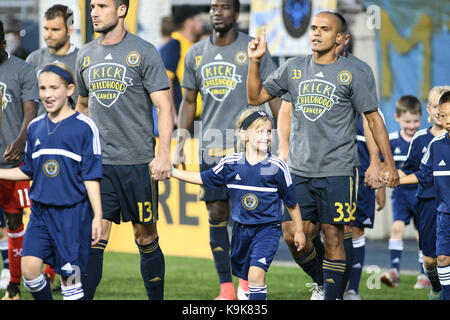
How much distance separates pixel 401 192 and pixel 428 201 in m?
1.63

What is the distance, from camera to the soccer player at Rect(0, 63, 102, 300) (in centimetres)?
612

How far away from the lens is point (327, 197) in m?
7.33

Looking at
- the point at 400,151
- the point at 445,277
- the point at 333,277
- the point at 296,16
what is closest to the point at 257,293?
the point at 333,277

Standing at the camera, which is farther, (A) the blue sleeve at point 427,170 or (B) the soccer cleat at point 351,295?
(B) the soccer cleat at point 351,295

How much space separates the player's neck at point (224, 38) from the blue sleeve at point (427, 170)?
7.26ft

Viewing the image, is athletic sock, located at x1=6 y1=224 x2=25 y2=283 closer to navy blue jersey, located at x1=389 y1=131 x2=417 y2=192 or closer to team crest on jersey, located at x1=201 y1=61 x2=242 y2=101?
team crest on jersey, located at x1=201 y1=61 x2=242 y2=101

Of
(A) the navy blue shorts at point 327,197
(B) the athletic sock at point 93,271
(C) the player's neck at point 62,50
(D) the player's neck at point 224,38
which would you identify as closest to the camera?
(B) the athletic sock at point 93,271

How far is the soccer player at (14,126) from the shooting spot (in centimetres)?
811

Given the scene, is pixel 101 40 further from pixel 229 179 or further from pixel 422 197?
pixel 422 197

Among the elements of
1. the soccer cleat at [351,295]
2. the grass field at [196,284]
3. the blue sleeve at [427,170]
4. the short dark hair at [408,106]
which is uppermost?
the short dark hair at [408,106]

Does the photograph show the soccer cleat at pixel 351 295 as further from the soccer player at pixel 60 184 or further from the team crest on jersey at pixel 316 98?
the soccer player at pixel 60 184

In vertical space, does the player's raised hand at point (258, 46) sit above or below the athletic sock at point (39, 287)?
above

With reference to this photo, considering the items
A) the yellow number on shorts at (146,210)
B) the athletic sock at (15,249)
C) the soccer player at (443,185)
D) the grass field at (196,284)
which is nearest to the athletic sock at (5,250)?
the grass field at (196,284)
